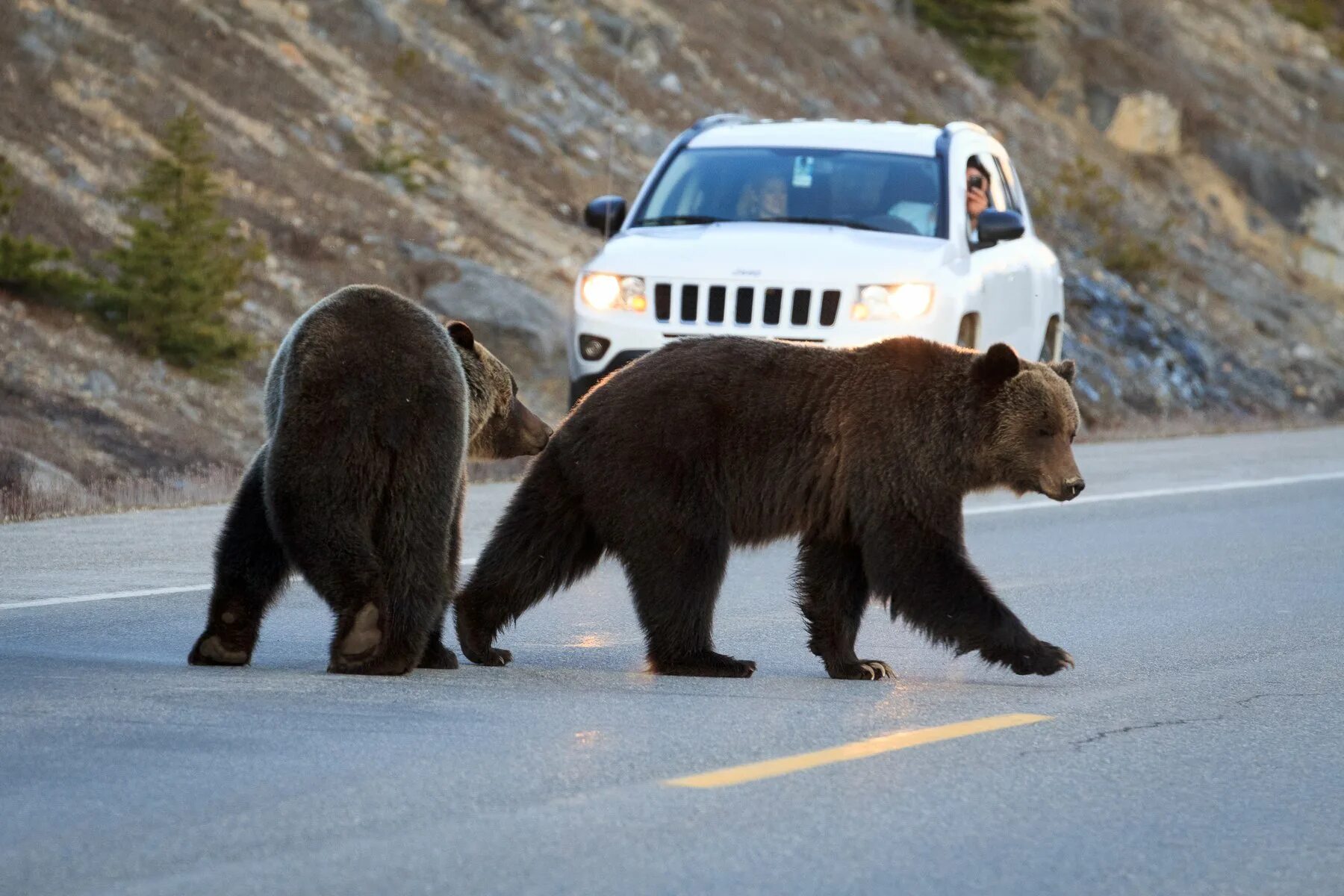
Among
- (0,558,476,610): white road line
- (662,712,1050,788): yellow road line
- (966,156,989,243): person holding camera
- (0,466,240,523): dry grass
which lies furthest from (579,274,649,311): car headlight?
(662,712,1050,788): yellow road line

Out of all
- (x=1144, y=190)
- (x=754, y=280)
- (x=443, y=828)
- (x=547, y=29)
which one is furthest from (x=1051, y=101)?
(x=443, y=828)

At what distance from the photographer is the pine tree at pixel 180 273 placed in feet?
63.3

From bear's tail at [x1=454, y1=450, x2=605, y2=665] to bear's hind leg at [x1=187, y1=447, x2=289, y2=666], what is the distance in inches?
29.5

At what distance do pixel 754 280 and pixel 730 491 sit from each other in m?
6.51

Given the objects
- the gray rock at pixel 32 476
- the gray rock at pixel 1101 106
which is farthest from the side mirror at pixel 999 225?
the gray rock at pixel 1101 106

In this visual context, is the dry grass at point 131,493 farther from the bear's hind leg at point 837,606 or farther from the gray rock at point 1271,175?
the gray rock at point 1271,175

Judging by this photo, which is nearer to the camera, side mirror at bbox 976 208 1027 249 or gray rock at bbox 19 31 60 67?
side mirror at bbox 976 208 1027 249

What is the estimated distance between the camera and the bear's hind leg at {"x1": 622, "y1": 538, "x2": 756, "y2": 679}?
7777mm

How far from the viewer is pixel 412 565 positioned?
7324 millimetres

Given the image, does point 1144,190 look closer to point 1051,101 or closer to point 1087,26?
point 1051,101

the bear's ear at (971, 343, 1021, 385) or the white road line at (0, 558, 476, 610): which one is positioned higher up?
the bear's ear at (971, 343, 1021, 385)

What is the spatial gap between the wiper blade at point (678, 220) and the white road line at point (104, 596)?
565 cm

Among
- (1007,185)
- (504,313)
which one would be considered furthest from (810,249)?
(504,313)

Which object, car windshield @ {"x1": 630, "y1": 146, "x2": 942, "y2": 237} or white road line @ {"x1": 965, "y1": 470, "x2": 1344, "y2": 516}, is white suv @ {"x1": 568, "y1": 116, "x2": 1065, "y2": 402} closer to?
car windshield @ {"x1": 630, "y1": 146, "x2": 942, "y2": 237}
